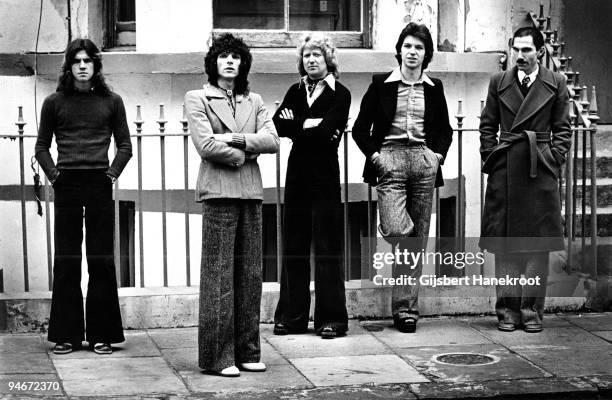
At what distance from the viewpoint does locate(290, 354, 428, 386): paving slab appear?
7.43 metres

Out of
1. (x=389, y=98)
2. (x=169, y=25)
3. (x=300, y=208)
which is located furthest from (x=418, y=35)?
(x=169, y=25)

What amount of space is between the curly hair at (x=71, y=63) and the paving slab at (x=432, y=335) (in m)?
2.71

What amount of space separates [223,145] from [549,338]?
9.62 feet

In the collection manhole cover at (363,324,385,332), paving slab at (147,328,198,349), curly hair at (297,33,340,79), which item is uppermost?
curly hair at (297,33,340,79)

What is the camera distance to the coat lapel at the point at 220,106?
7473 mm

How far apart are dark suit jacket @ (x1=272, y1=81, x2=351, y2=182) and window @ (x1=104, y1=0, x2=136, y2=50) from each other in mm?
2705

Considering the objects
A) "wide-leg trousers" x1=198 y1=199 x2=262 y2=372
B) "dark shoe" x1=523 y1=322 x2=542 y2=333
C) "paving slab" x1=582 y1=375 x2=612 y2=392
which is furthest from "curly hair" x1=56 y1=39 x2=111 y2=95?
"paving slab" x1=582 y1=375 x2=612 y2=392

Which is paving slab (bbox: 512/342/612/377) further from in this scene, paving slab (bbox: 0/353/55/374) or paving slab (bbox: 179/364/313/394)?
paving slab (bbox: 0/353/55/374)

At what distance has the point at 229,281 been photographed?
24.5 ft

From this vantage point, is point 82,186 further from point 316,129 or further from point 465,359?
point 465,359

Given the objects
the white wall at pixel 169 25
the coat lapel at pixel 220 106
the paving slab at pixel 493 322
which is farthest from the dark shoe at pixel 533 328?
the white wall at pixel 169 25

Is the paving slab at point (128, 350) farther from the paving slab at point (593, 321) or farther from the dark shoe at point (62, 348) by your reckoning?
the paving slab at point (593, 321)

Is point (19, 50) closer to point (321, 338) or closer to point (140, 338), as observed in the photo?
point (140, 338)

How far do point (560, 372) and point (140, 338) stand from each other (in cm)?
298
